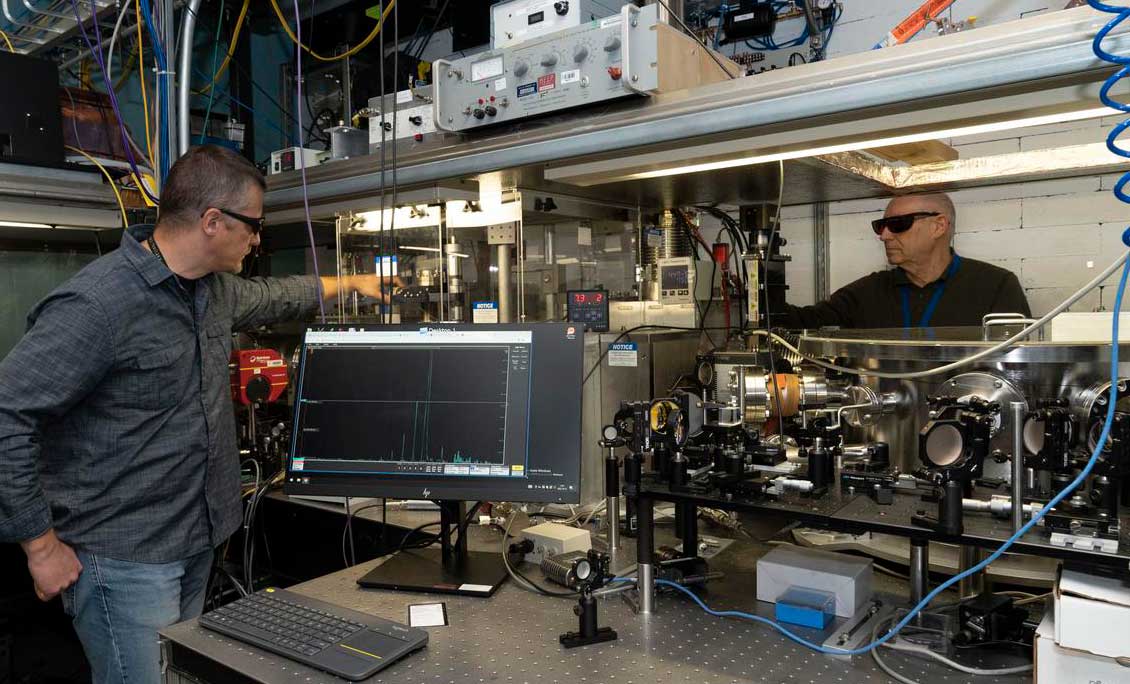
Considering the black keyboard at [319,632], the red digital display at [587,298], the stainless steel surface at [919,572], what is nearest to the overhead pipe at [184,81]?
the red digital display at [587,298]

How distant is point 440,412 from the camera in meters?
1.42

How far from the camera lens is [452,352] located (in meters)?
1.43

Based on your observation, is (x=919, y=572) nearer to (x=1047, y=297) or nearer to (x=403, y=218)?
(x=403, y=218)

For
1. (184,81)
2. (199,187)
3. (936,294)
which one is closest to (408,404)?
(199,187)

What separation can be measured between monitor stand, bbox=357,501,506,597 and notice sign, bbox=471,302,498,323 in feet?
2.29

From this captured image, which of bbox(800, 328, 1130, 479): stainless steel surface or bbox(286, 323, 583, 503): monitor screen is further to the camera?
Answer: bbox(286, 323, 583, 503): monitor screen

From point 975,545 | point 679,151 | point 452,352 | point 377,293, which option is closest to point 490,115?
point 679,151

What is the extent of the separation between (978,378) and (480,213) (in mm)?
1281

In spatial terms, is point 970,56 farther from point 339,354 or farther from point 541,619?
point 339,354

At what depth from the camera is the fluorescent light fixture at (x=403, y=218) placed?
2.11 meters

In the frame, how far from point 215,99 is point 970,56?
10.5 ft

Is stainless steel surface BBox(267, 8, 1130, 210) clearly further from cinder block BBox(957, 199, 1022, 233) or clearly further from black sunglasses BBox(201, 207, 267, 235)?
cinder block BBox(957, 199, 1022, 233)

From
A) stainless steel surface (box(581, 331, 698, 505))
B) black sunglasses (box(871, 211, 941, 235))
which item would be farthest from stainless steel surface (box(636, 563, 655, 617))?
black sunglasses (box(871, 211, 941, 235))

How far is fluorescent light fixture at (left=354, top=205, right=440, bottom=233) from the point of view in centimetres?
211
